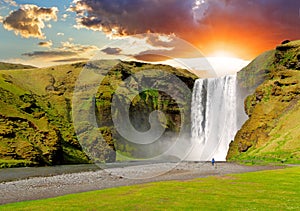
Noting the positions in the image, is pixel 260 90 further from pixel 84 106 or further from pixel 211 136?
pixel 84 106

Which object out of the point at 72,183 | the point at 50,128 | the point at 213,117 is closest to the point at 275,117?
the point at 213,117

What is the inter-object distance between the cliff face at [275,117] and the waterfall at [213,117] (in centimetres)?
871

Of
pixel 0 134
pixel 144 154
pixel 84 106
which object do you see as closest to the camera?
pixel 0 134

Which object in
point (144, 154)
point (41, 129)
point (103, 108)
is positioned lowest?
point (144, 154)

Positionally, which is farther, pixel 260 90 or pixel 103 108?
pixel 103 108

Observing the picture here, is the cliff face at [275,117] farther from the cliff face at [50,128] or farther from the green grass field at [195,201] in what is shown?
the cliff face at [50,128]

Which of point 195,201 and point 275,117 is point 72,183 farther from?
point 275,117

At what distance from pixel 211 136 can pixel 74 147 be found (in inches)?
2190

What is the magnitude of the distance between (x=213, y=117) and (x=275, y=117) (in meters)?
40.5

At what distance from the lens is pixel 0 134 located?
101 m

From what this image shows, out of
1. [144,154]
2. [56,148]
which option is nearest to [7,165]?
[56,148]

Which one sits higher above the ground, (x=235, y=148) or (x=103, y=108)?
(x=103, y=108)

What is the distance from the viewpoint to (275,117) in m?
95.3

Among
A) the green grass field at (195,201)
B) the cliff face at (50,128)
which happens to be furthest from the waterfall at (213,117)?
the green grass field at (195,201)
